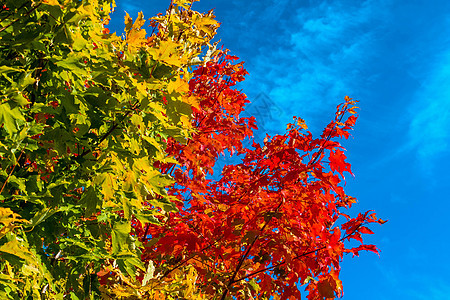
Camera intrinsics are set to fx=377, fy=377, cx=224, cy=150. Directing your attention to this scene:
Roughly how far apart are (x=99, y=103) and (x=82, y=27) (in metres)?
1.05

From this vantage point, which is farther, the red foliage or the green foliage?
the red foliage

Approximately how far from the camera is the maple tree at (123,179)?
3.34 metres

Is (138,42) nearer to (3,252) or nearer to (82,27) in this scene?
(82,27)

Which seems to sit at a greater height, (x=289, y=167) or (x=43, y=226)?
(x=289, y=167)

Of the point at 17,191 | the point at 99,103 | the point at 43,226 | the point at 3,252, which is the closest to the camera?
the point at 3,252

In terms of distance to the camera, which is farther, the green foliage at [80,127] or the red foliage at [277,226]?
the red foliage at [277,226]

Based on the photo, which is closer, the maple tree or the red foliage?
the maple tree

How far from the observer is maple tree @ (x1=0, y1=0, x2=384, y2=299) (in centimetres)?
334

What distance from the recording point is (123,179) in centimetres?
392

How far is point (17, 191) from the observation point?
13.3ft

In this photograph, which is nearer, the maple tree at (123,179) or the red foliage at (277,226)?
the maple tree at (123,179)

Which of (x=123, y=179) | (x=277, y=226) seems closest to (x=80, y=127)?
Answer: (x=123, y=179)

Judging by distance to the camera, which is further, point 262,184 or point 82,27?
point 262,184

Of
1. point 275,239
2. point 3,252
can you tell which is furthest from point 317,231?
point 3,252
